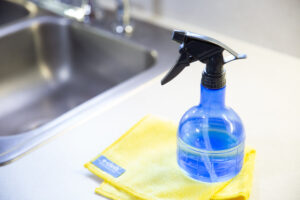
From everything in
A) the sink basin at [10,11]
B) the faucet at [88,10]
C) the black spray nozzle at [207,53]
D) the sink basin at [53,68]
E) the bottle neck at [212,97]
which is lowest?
the sink basin at [53,68]

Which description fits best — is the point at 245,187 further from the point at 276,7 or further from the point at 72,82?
the point at 72,82

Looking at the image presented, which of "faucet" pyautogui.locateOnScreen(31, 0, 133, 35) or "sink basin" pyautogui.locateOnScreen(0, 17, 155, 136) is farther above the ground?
"faucet" pyautogui.locateOnScreen(31, 0, 133, 35)

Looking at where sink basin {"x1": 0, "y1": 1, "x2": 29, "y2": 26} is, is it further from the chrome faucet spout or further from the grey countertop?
the grey countertop

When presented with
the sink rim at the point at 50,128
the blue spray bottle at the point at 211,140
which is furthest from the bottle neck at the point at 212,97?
the sink rim at the point at 50,128

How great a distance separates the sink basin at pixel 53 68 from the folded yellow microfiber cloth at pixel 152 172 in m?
0.37

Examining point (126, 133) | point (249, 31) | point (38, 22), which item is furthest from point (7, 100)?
point (249, 31)

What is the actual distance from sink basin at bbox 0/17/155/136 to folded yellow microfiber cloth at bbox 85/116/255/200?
37 cm

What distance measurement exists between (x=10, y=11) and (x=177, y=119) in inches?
30.8

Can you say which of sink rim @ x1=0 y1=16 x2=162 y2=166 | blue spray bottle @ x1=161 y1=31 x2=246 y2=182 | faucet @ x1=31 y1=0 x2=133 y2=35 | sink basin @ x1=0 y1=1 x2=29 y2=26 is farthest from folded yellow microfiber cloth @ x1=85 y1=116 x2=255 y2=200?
sink basin @ x1=0 y1=1 x2=29 y2=26

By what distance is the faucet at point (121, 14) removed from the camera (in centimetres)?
113

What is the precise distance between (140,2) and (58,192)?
711mm

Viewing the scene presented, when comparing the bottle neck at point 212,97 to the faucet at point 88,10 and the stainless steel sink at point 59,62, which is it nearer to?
the stainless steel sink at point 59,62

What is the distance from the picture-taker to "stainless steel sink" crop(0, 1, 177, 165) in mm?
1104

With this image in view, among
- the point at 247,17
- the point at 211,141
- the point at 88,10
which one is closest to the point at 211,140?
the point at 211,141
